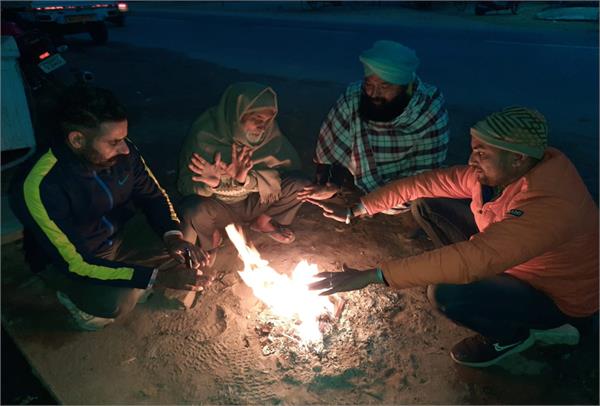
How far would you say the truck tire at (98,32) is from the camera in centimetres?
1431

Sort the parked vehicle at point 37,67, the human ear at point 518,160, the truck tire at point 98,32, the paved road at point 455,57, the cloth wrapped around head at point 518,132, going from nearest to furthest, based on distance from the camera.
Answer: the cloth wrapped around head at point 518,132
the human ear at point 518,160
the parked vehicle at point 37,67
the paved road at point 455,57
the truck tire at point 98,32

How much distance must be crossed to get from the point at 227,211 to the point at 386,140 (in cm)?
162

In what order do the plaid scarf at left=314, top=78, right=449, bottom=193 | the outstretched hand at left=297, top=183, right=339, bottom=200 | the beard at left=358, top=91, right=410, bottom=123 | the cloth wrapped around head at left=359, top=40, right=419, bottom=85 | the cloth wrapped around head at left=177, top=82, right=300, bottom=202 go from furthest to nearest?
the outstretched hand at left=297, top=183, right=339, bottom=200
the plaid scarf at left=314, top=78, right=449, bottom=193
the beard at left=358, top=91, right=410, bottom=123
the cloth wrapped around head at left=359, top=40, right=419, bottom=85
the cloth wrapped around head at left=177, top=82, right=300, bottom=202

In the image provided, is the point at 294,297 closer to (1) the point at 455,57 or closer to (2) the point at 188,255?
(2) the point at 188,255

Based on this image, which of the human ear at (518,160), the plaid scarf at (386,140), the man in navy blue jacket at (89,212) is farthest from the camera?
the plaid scarf at (386,140)

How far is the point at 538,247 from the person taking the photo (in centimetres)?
237

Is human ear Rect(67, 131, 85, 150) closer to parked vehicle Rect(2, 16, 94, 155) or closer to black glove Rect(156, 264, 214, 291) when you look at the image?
black glove Rect(156, 264, 214, 291)

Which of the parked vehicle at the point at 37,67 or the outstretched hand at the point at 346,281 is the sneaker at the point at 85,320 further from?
the parked vehicle at the point at 37,67

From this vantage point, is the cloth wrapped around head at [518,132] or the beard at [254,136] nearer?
the cloth wrapped around head at [518,132]

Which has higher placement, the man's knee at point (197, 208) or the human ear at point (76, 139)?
the human ear at point (76, 139)

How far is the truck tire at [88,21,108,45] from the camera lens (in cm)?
1431

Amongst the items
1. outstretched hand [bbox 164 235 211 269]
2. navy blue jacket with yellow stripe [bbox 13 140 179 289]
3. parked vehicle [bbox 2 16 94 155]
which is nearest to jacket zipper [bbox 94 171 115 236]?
navy blue jacket with yellow stripe [bbox 13 140 179 289]

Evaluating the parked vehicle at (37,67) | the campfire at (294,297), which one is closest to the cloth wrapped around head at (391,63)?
the campfire at (294,297)

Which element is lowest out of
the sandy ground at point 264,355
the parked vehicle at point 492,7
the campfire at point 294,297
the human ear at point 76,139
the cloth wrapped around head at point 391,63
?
the parked vehicle at point 492,7
